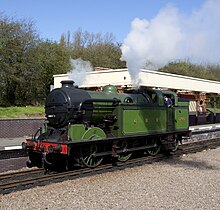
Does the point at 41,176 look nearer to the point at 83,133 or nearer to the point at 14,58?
the point at 83,133

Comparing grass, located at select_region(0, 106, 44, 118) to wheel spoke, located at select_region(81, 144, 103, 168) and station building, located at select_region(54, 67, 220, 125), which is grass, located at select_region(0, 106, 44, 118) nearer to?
station building, located at select_region(54, 67, 220, 125)

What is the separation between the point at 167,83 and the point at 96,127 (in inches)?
600

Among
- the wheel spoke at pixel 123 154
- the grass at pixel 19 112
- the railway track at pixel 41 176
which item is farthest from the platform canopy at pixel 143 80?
the railway track at pixel 41 176

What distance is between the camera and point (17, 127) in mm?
15883

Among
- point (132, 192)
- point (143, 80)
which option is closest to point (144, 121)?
point (132, 192)

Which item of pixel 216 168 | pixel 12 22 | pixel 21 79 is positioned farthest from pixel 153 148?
pixel 12 22

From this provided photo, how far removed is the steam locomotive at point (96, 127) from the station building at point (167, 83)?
6189 millimetres

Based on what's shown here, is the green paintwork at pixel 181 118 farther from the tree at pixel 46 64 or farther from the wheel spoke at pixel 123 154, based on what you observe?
the tree at pixel 46 64

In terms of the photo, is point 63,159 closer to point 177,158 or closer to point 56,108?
point 56,108

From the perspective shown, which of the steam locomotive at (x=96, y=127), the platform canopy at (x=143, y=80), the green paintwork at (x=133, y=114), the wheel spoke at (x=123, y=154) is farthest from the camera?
the platform canopy at (x=143, y=80)

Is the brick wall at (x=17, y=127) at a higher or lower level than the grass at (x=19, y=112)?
lower

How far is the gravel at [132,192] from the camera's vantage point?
616 cm

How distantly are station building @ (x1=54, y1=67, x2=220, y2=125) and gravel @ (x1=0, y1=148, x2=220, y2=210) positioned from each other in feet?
30.6

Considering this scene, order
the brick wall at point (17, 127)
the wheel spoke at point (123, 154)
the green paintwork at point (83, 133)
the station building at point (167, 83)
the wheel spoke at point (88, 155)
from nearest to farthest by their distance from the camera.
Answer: the green paintwork at point (83, 133)
the wheel spoke at point (88, 155)
the wheel spoke at point (123, 154)
the brick wall at point (17, 127)
the station building at point (167, 83)
